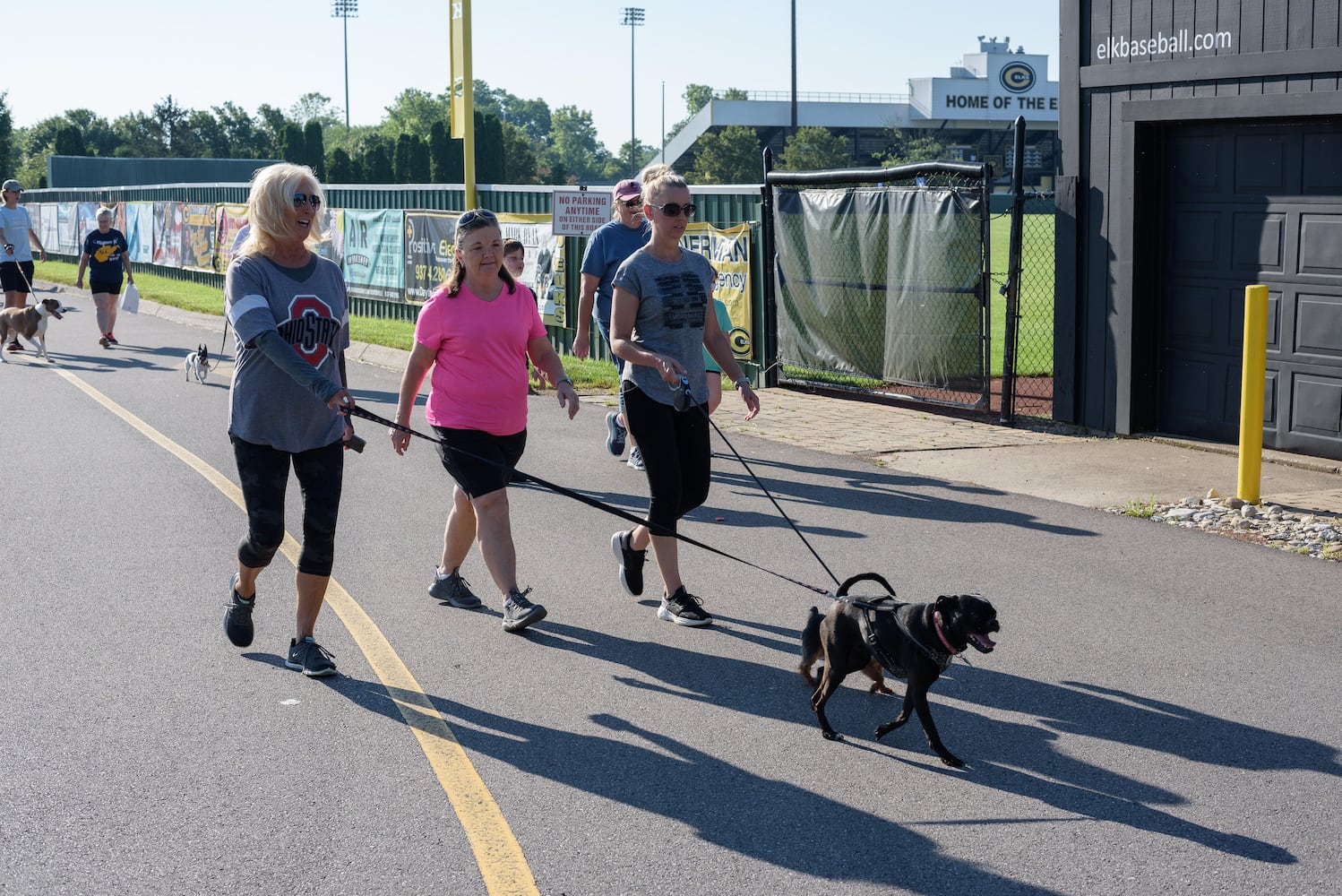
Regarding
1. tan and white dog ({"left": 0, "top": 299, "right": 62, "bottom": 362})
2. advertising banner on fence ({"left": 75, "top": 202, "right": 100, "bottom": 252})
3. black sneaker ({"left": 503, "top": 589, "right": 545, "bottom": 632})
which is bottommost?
black sneaker ({"left": 503, "top": 589, "right": 545, "bottom": 632})

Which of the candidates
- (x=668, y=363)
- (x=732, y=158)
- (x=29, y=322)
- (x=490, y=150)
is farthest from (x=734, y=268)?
(x=732, y=158)

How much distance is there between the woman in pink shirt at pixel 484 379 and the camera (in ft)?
20.3

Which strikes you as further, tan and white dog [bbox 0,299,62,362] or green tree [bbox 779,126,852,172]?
green tree [bbox 779,126,852,172]

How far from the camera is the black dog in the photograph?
462cm

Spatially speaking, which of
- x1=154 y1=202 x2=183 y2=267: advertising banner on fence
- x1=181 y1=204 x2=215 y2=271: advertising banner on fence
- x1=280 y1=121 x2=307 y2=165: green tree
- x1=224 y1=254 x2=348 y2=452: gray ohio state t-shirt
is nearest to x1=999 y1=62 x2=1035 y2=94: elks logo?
x1=280 y1=121 x2=307 y2=165: green tree

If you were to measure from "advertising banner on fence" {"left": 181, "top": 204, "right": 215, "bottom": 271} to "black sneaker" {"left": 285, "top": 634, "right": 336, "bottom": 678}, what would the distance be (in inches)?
989

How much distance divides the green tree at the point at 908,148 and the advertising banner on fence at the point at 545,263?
60.1m

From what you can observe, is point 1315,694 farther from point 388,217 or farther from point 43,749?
point 388,217

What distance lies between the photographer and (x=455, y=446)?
6.27 meters

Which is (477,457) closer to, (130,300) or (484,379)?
(484,379)

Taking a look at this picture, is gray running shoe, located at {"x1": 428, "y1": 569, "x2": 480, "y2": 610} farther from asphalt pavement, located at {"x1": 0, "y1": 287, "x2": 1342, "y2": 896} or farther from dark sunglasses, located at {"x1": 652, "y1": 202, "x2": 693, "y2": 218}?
dark sunglasses, located at {"x1": 652, "y1": 202, "x2": 693, "y2": 218}

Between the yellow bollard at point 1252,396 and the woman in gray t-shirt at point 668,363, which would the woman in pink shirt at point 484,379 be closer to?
the woman in gray t-shirt at point 668,363

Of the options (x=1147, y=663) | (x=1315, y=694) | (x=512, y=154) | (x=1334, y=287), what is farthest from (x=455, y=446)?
(x=512, y=154)

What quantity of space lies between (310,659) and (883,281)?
869 centimetres
